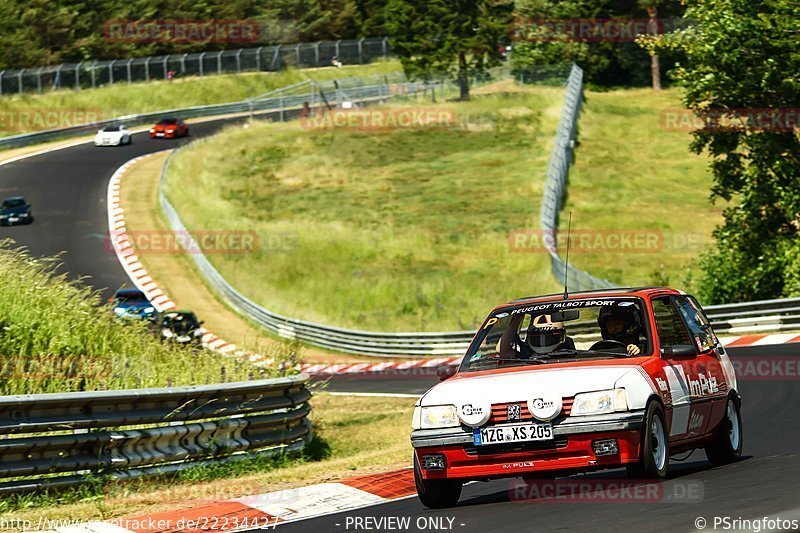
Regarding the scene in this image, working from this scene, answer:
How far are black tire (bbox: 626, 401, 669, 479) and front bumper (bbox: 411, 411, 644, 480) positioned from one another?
0.29ft

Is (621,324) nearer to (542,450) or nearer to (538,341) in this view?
(538,341)

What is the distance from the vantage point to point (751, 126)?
30234 mm

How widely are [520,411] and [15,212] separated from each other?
4270cm

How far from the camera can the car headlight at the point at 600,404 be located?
27.6ft

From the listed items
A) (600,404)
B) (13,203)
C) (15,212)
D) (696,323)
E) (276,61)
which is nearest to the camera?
(600,404)

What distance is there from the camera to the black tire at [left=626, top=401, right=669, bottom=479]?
8.48 metres

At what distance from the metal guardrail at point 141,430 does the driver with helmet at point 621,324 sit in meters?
4.43

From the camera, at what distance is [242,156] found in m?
63.4

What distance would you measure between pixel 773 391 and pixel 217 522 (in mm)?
10938
